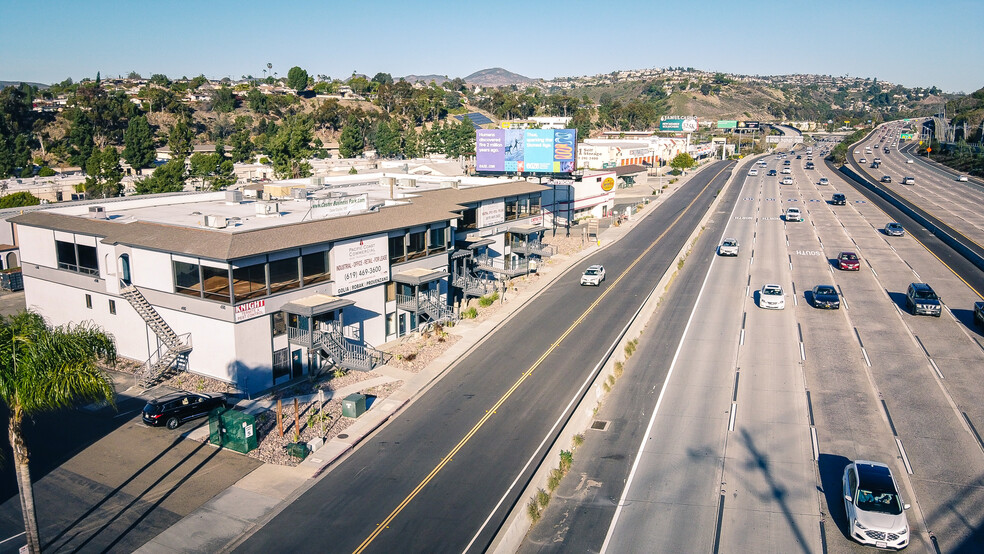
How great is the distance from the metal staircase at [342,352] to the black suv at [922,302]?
36.2m

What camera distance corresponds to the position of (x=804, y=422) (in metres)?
29.9

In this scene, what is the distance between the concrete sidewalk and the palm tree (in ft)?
14.9

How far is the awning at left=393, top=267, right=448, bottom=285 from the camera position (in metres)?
41.1

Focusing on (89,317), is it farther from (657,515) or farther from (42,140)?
(42,140)

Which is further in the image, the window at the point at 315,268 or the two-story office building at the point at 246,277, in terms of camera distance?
the window at the point at 315,268

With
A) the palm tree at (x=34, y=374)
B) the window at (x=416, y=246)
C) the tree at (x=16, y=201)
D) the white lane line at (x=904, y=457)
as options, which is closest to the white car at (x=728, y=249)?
the window at (x=416, y=246)

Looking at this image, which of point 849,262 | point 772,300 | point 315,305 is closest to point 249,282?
point 315,305

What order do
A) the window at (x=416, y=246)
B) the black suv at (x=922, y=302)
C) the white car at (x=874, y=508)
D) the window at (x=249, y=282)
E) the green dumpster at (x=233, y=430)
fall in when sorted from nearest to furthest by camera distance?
1. the white car at (x=874, y=508)
2. the green dumpster at (x=233, y=430)
3. the window at (x=249, y=282)
4. the window at (x=416, y=246)
5. the black suv at (x=922, y=302)

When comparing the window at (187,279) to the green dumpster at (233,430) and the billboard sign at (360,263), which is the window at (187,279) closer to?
the billboard sign at (360,263)

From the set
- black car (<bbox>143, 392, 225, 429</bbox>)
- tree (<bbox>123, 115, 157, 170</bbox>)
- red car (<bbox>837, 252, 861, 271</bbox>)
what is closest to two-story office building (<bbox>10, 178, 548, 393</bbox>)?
black car (<bbox>143, 392, 225, 429</bbox>)

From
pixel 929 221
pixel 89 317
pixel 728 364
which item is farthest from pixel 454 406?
pixel 929 221

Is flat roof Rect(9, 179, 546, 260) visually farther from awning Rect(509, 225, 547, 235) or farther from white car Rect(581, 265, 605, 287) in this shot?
Result: white car Rect(581, 265, 605, 287)

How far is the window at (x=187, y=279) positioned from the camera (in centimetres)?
3356

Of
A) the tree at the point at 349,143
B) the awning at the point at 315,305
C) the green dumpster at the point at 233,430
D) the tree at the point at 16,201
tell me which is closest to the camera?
Result: the green dumpster at the point at 233,430
